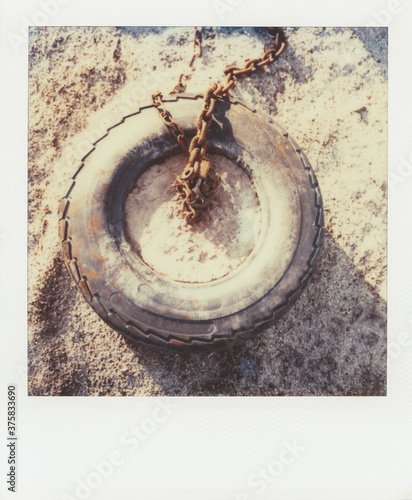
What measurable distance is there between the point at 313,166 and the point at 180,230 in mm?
553

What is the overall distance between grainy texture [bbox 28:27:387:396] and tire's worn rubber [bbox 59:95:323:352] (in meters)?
0.25

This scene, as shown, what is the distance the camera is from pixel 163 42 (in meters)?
1.47

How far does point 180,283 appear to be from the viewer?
1.23 meters

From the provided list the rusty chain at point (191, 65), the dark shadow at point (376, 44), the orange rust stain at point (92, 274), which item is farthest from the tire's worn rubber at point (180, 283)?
the dark shadow at point (376, 44)

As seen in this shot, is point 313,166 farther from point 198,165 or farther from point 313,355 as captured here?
point 313,355

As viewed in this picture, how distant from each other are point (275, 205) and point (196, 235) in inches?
11.3

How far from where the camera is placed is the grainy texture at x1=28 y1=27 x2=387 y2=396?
142cm

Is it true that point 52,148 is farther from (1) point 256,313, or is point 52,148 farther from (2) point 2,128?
(1) point 256,313

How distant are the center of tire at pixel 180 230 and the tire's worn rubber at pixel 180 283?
0.19 ft

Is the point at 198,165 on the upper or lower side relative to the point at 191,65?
lower
